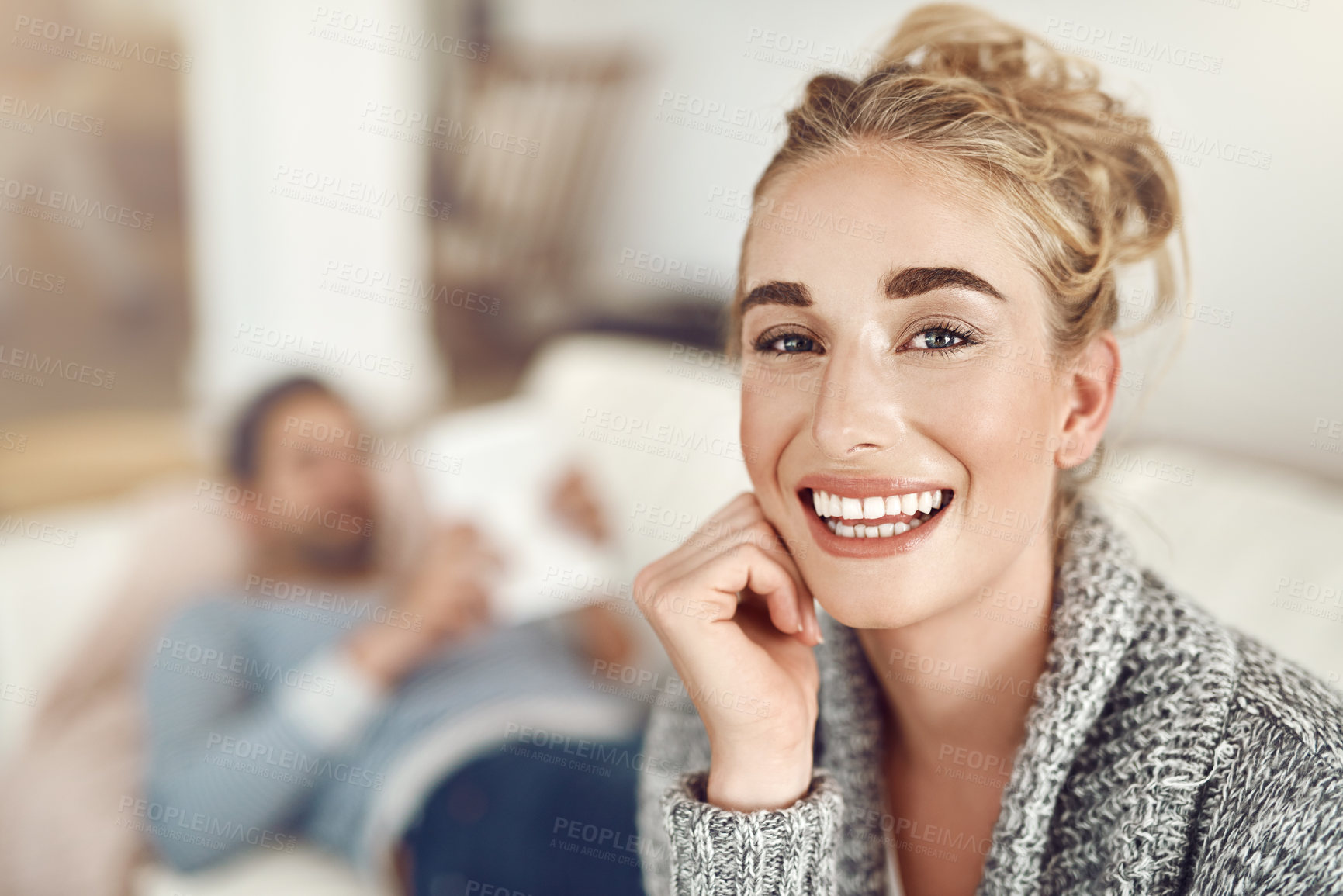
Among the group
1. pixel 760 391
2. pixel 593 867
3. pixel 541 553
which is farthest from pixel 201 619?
pixel 760 391

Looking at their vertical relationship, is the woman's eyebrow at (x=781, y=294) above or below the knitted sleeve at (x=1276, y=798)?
above

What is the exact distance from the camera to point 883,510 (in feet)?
2.42

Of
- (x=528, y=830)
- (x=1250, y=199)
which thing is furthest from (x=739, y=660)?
(x=1250, y=199)

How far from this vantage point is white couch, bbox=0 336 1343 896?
1.15m

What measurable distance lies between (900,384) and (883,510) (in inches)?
3.9

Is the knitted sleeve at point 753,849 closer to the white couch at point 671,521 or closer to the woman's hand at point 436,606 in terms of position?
the white couch at point 671,521

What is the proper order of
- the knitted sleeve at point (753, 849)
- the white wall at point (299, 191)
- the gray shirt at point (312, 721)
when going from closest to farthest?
the knitted sleeve at point (753, 849) < the gray shirt at point (312, 721) < the white wall at point (299, 191)

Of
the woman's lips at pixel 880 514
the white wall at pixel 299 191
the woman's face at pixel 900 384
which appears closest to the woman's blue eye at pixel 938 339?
the woman's face at pixel 900 384

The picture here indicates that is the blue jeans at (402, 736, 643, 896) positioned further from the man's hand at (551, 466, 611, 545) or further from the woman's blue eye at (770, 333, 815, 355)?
the woman's blue eye at (770, 333, 815, 355)

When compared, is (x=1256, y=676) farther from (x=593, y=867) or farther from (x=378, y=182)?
(x=378, y=182)

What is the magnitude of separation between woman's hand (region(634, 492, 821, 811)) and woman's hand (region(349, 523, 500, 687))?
1034 mm

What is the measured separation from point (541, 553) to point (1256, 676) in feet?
4.58

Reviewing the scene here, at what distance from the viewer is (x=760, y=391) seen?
0.78m

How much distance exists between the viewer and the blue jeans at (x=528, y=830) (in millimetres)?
1340
